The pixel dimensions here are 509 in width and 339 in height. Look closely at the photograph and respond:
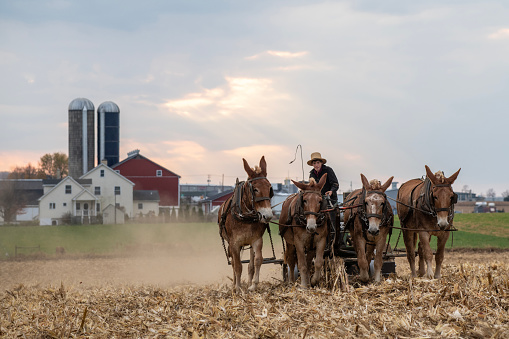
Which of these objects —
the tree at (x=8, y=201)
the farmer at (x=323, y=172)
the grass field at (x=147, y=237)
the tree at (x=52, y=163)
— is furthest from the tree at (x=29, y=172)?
the farmer at (x=323, y=172)

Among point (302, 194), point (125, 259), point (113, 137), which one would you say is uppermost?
point (113, 137)

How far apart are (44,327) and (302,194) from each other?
504 cm

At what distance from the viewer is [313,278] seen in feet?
38.8

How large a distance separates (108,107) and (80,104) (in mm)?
2968

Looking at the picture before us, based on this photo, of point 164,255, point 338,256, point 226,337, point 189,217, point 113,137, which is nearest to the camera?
point 226,337

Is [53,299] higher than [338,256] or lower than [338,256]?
lower

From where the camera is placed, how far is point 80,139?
6531cm

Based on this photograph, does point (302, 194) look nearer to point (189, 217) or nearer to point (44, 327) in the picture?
point (44, 327)

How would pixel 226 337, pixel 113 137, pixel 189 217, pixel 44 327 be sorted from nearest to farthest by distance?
pixel 226 337
pixel 44 327
pixel 189 217
pixel 113 137

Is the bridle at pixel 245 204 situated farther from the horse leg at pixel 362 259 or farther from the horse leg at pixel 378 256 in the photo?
the horse leg at pixel 378 256

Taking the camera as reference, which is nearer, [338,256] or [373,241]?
[373,241]

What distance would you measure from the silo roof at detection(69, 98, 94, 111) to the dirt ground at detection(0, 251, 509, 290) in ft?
122

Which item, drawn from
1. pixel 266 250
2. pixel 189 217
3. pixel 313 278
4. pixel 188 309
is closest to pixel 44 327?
pixel 188 309

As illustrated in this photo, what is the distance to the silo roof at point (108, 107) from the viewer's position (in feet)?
220
